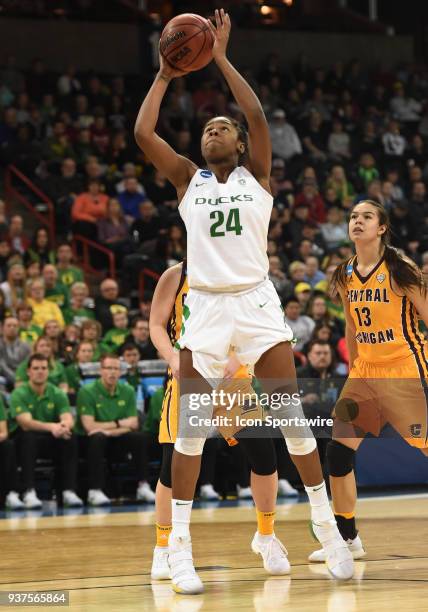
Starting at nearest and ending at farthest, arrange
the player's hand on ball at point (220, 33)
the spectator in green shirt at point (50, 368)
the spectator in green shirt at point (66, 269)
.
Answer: the player's hand on ball at point (220, 33), the spectator in green shirt at point (50, 368), the spectator in green shirt at point (66, 269)

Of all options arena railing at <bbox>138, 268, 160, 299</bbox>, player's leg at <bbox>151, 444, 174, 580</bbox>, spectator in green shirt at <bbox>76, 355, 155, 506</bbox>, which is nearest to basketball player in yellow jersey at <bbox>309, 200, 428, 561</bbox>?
player's leg at <bbox>151, 444, 174, 580</bbox>

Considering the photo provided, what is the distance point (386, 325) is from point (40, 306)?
7190mm

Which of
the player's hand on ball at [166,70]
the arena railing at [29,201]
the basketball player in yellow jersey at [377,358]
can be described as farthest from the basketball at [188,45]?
the arena railing at [29,201]

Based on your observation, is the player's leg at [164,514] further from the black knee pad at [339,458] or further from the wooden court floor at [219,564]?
the black knee pad at [339,458]

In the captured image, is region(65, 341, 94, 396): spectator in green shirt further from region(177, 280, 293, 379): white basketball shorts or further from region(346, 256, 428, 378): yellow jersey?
region(177, 280, 293, 379): white basketball shorts

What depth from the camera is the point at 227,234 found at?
5699mm

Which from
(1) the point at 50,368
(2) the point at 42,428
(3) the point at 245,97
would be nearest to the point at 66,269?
(1) the point at 50,368

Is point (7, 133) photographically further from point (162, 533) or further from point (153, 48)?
point (162, 533)

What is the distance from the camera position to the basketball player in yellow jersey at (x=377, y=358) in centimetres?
649

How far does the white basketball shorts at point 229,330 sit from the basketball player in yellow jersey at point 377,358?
1006mm

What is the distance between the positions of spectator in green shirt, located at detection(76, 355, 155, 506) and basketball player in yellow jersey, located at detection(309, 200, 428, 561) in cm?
458

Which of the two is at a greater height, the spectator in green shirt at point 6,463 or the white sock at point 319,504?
the white sock at point 319,504

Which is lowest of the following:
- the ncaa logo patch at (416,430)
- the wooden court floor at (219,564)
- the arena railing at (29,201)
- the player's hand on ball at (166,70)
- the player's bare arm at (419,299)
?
the wooden court floor at (219,564)

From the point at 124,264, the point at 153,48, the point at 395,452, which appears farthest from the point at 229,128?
the point at 153,48
